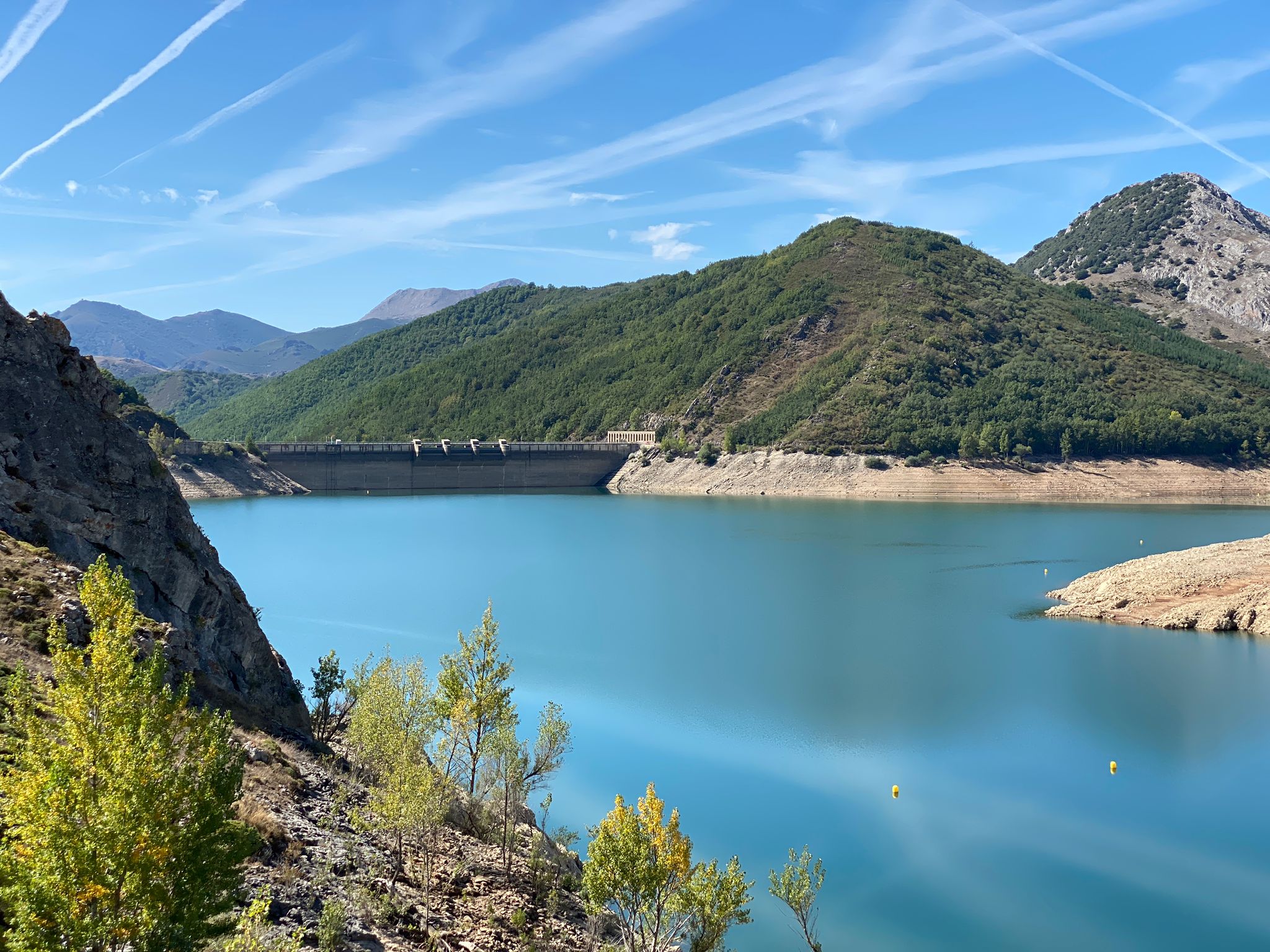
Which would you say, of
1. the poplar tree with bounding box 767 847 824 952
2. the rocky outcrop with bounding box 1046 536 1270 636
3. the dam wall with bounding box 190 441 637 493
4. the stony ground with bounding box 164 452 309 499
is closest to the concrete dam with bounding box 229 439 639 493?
the dam wall with bounding box 190 441 637 493

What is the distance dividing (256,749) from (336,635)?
76.6 ft

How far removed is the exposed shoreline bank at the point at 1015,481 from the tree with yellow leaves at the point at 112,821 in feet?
311

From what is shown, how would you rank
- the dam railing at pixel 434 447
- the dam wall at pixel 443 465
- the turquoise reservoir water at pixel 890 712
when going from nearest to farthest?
the turquoise reservoir water at pixel 890 712, the dam wall at pixel 443 465, the dam railing at pixel 434 447

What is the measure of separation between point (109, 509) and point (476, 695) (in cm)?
783

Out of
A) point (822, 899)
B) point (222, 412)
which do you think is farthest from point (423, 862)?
point (222, 412)

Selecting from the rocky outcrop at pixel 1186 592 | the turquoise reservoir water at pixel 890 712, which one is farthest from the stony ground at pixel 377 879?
the rocky outcrop at pixel 1186 592

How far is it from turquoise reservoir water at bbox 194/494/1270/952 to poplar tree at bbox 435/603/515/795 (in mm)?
4424

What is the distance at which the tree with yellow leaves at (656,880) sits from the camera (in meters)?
13.4

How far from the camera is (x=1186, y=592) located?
138 feet

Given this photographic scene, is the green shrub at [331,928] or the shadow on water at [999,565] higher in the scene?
the shadow on water at [999,565]

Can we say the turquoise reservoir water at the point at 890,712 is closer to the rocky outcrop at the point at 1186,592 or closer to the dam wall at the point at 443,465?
the rocky outcrop at the point at 1186,592

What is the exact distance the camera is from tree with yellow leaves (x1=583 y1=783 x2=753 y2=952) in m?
13.4

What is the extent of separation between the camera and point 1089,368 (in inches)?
4774

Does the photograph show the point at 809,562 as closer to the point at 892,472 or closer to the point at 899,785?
the point at 899,785
